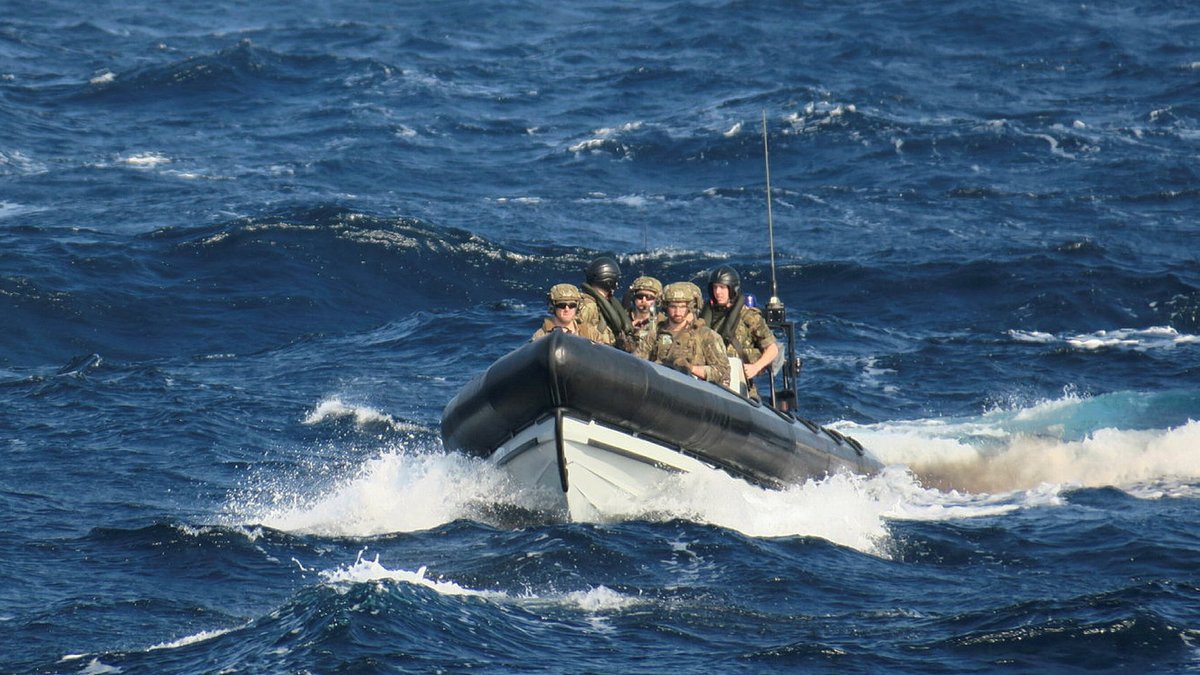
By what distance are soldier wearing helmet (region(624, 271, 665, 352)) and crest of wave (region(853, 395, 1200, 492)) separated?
4272 mm

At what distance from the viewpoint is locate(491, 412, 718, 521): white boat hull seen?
13844mm

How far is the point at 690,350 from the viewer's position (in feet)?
49.6

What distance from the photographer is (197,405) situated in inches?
776

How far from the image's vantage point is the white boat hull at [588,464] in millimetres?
13844

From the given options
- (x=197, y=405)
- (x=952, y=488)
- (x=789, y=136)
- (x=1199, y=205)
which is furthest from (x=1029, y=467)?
(x=789, y=136)

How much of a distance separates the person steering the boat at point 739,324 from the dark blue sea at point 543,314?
1.55m

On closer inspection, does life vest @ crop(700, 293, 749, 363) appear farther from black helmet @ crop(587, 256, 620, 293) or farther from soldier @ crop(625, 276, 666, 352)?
black helmet @ crop(587, 256, 620, 293)

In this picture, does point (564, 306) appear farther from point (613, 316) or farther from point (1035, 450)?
point (1035, 450)

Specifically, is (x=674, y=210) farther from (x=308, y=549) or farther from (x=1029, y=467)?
(x=308, y=549)

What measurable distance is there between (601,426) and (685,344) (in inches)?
62.3

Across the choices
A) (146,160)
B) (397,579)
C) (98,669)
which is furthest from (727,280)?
(146,160)

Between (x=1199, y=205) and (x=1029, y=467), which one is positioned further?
(x=1199, y=205)

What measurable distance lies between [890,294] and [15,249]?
12801 mm

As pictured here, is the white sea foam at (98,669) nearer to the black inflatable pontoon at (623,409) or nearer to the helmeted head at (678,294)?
the black inflatable pontoon at (623,409)
